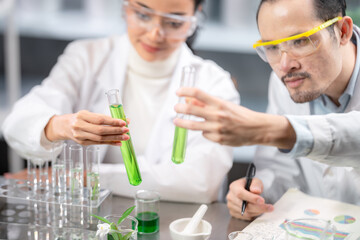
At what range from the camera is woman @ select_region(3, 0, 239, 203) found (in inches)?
75.1

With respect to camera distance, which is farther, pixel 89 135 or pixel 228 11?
pixel 228 11

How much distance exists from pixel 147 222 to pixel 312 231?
1.85 feet

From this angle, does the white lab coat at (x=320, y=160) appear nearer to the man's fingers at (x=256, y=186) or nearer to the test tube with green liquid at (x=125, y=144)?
the man's fingers at (x=256, y=186)

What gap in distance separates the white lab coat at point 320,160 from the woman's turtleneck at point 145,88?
632 mm

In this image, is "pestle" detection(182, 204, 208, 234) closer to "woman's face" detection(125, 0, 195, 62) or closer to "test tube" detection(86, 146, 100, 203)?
"test tube" detection(86, 146, 100, 203)

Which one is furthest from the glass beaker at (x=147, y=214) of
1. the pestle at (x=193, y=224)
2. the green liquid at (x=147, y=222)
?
the pestle at (x=193, y=224)

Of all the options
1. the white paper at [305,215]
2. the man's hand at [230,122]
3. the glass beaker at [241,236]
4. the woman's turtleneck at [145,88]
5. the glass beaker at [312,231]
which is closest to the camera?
the man's hand at [230,122]

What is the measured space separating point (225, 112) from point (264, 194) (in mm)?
718

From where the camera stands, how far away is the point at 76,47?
8.07 feet

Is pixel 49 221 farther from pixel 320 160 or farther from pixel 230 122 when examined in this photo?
pixel 320 160

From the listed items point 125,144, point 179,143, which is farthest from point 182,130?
point 125,144

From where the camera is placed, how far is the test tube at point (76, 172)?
1608mm

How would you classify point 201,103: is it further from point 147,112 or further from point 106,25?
point 106,25

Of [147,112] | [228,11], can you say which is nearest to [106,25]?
[228,11]
